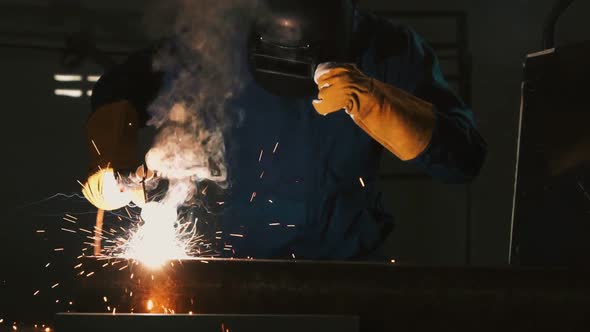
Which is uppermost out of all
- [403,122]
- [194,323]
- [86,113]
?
[86,113]

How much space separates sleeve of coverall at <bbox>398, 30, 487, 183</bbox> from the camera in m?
1.78

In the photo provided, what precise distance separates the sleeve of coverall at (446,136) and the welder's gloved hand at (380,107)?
5cm

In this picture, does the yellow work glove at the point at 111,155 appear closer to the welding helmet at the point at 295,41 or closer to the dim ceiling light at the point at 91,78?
the welding helmet at the point at 295,41

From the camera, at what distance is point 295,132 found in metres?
2.10

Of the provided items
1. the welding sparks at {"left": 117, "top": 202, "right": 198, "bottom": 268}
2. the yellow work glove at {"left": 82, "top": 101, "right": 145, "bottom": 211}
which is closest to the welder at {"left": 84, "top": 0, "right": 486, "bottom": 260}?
the yellow work glove at {"left": 82, "top": 101, "right": 145, "bottom": 211}

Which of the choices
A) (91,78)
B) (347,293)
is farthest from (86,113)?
(347,293)

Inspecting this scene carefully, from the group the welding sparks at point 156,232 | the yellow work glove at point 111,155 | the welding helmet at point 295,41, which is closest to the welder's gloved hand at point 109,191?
the yellow work glove at point 111,155

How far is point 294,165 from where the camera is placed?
2078 mm

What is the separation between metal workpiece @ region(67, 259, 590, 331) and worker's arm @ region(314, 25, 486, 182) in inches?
17.9

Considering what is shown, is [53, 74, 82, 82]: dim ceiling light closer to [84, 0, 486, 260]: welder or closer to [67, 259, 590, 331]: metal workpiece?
[84, 0, 486, 260]: welder

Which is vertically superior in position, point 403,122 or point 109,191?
point 403,122

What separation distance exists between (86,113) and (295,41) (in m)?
1.96

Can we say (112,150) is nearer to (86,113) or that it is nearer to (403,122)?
(403,122)

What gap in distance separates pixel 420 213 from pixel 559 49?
1582mm
